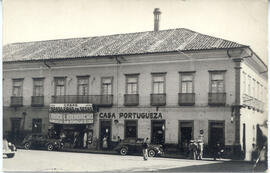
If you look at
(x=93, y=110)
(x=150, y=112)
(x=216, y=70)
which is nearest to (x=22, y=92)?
(x=93, y=110)

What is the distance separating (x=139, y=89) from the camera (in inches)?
1062

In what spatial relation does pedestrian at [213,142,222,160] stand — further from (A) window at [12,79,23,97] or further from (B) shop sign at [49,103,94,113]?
(A) window at [12,79,23,97]

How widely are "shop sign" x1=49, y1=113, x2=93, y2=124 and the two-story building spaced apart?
0.06 metres

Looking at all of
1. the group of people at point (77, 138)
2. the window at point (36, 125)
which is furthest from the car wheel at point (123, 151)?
the window at point (36, 125)

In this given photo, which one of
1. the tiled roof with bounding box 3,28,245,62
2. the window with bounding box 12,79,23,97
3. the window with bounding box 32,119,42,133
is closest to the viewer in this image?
the window with bounding box 12,79,23,97

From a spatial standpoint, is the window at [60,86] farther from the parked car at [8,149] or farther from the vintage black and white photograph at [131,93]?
the parked car at [8,149]

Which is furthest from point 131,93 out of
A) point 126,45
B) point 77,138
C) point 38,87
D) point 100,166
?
point 100,166

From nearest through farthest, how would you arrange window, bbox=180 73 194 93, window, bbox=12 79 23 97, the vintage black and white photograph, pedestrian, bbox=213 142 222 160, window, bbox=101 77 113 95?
the vintage black and white photograph < window, bbox=12 79 23 97 < pedestrian, bbox=213 142 222 160 < window, bbox=180 73 194 93 < window, bbox=101 77 113 95

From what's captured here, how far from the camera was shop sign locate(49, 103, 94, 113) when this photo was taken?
2690 centimetres

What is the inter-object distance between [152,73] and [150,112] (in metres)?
2.24

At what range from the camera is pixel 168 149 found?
26.0 metres

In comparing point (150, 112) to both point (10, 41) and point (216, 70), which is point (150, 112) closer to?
point (216, 70)

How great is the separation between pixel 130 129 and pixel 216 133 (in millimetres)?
5167

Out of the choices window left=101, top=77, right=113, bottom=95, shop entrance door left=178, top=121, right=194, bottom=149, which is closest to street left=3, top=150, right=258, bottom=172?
shop entrance door left=178, top=121, right=194, bottom=149
